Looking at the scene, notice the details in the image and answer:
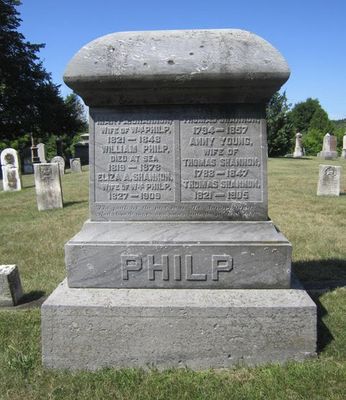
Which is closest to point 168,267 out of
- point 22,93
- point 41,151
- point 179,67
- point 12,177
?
point 179,67

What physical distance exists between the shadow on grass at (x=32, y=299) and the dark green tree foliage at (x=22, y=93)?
30.7 meters

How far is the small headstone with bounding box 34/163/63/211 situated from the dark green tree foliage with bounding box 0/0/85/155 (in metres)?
23.8

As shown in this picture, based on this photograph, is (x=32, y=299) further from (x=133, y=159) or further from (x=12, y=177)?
(x=12, y=177)

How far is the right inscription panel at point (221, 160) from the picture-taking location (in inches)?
134

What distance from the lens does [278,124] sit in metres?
30.3

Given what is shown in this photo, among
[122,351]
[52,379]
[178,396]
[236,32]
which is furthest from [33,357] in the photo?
[236,32]

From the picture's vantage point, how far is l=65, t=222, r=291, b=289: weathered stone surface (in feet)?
10.8

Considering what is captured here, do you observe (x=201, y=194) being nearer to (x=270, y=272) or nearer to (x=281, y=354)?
(x=270, y=272)

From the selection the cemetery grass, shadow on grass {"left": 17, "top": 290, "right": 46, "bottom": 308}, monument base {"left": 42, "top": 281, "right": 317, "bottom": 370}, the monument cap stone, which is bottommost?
shadow on grass {"left": 17, "top": 290, "right": 46, "bottom": 308}

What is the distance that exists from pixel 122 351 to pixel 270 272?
123 cm

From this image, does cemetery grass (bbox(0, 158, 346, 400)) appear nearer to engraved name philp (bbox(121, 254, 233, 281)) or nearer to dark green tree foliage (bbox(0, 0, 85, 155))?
engraved name philp (bbox(121, 254, 233, 281))

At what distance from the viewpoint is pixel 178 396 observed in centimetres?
275

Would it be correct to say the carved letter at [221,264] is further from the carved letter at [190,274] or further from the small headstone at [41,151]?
the small headstone at [41,151]

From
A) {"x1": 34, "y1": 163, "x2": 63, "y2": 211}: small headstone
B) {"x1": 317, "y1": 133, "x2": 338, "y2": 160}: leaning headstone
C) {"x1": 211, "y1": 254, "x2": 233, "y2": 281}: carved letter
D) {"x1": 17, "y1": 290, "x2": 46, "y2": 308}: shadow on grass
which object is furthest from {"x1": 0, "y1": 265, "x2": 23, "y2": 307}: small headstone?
{"x1": 317, "y1": 133, "x2": 338, "y2": 160}: leaning headstone
